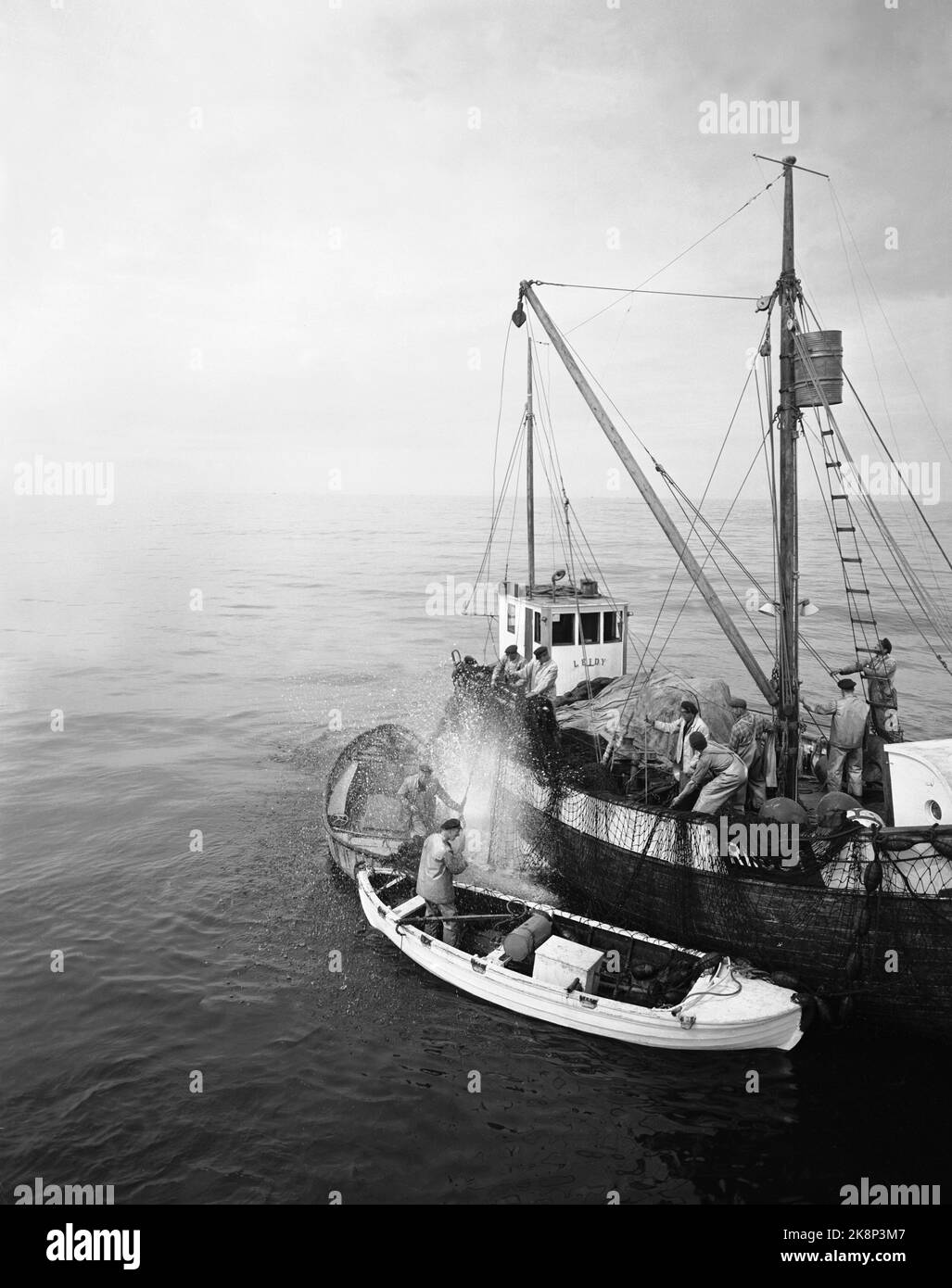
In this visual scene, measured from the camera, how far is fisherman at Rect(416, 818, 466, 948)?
11.7 m

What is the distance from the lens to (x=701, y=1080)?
972cm

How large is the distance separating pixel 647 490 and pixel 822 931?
905 centimetres

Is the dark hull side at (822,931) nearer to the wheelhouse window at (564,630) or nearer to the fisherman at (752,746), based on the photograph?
the fisherman at (752,746)

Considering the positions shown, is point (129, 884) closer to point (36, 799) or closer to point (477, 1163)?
point (36, 799)

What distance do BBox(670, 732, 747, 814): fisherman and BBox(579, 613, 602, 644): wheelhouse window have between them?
880cm

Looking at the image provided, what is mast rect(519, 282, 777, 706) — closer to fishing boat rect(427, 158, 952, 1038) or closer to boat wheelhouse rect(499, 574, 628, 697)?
fishing boat rect(427, 158, 952, 1038)

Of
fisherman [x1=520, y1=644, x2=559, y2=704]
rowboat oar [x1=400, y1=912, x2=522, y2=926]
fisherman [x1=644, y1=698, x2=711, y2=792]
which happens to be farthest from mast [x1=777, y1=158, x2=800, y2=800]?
rowboat oar [x1=400, y1=912, x2=522, y2=926]

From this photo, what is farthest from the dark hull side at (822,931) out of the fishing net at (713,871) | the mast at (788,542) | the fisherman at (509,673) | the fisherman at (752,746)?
the fisherman at (509,673)

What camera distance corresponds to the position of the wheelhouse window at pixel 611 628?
66.0 ft

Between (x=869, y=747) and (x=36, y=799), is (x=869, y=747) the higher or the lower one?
the higher one

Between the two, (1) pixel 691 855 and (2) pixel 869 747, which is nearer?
(1) pixel 691 855
